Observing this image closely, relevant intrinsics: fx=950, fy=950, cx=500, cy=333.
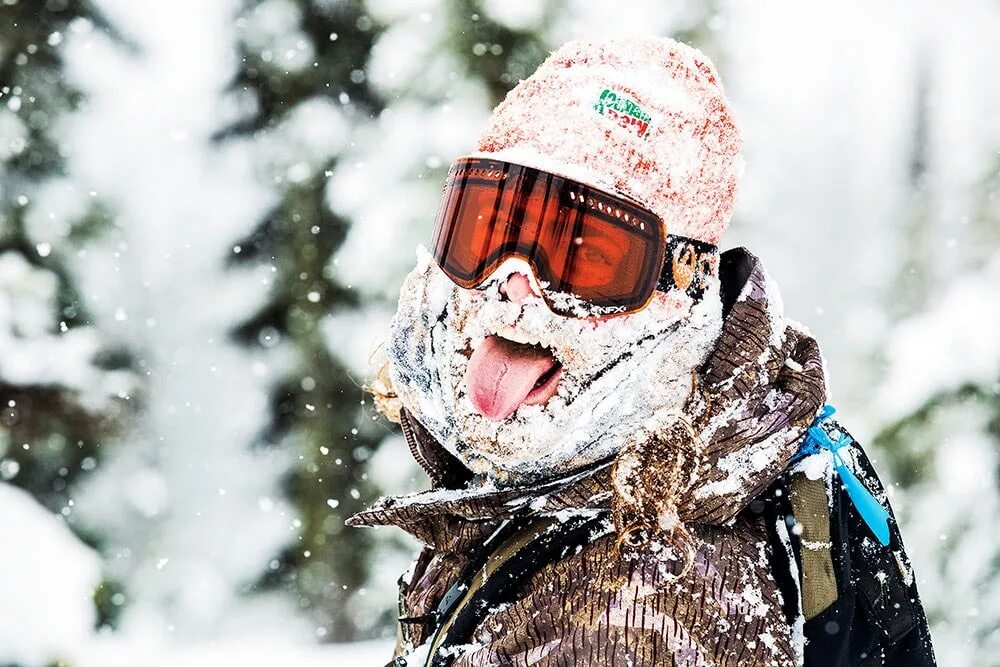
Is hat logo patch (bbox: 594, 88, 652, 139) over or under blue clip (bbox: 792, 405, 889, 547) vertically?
over

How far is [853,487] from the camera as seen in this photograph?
62.2 inches

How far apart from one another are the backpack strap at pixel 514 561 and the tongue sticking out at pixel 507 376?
0.20m

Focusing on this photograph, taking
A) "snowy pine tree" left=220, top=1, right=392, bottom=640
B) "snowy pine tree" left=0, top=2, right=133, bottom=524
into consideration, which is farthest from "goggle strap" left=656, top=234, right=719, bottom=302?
"snowy pine tree" left=0, top=2, right=133, bottom=524

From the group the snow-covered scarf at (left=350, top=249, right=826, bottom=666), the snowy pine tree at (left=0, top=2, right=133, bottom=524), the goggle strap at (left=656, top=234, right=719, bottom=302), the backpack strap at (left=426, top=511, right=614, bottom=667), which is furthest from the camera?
the snowy pine tree at (left=0, top=2, right=133, bottom=524)

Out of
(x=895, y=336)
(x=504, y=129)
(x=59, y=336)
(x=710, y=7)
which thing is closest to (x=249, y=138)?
(x=59, y=336)

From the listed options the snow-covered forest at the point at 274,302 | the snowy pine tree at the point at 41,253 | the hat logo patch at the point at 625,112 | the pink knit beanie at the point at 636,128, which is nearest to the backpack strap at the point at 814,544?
the pink knit beanie at the point at 636,128

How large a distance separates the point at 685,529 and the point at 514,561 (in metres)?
0.28

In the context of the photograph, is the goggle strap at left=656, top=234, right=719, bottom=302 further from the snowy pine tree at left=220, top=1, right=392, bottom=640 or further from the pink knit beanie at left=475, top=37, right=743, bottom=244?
the snowy pine tree at left=220, top=1, right=392, bottom=640

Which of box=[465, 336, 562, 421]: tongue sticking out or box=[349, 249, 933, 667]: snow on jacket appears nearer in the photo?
box=[349, 249, 933, 667]: snow on jacket

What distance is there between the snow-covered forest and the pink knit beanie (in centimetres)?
442

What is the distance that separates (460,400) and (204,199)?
6.52m

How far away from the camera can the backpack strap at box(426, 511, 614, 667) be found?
1494mm

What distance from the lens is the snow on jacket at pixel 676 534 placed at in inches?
54.3

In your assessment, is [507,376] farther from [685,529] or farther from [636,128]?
[636,128]
